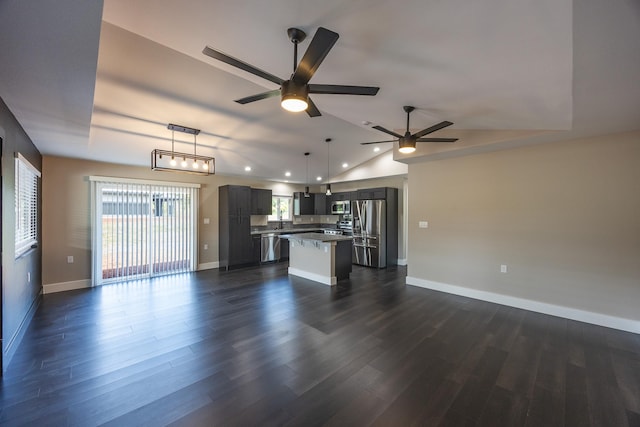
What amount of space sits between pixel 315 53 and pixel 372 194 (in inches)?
222

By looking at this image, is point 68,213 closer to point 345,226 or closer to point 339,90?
point 339,90

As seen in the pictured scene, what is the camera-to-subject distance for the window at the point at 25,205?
308 centimetres

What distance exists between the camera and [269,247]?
7.37 metres

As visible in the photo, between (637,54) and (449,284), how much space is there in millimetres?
3816

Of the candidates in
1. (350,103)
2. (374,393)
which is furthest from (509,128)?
(374,393)

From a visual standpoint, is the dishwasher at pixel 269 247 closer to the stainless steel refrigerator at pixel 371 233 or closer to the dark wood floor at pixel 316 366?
the stainless steel refrigerator at pixel 371 233

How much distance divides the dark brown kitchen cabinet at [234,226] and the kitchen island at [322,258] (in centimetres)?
158

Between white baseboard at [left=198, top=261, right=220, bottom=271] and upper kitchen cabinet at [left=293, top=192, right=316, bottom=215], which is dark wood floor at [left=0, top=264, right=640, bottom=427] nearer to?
white baseboard at [left=198, top=261, right=220, bottom=271]

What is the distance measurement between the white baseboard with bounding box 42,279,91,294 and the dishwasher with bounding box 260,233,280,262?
3657mm

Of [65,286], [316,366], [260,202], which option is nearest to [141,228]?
[65,286]

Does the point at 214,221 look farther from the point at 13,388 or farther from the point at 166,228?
the point at 13,388

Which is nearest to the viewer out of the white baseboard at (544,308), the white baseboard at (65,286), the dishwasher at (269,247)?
the white baseboard at (544,308)

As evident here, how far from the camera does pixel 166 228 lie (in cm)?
596

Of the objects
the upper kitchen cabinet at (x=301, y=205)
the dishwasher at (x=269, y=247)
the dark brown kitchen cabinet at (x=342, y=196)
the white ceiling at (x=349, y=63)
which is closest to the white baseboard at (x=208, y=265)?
the dishwasher at (x=269, y=247)
